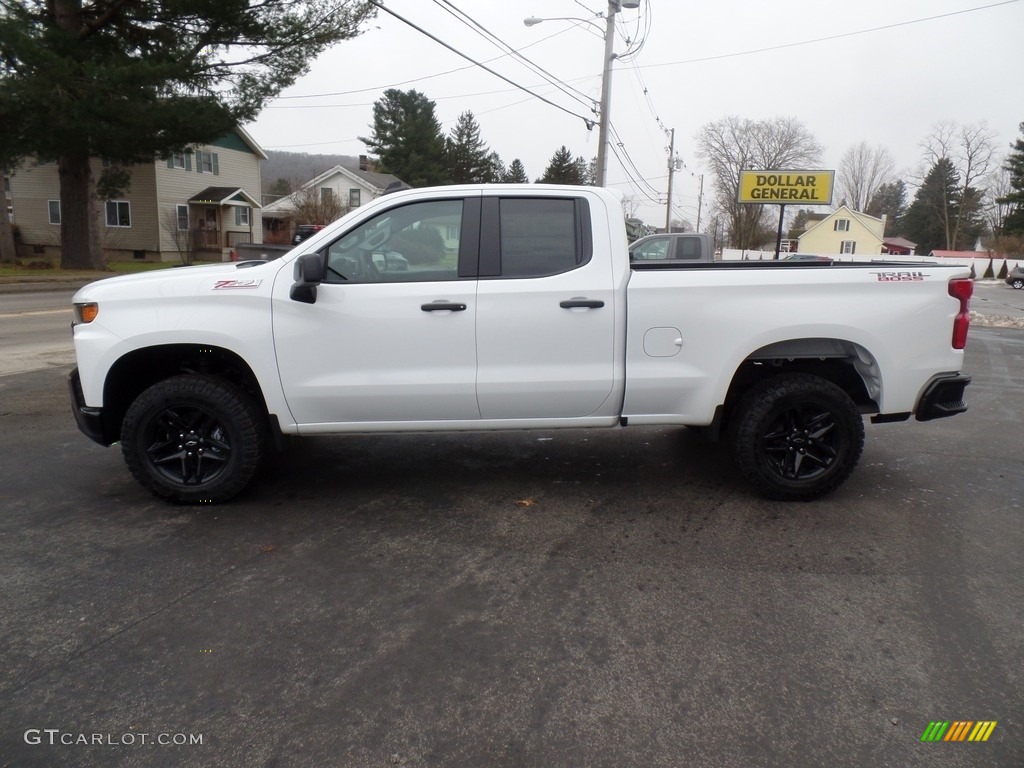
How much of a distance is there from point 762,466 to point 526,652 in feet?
7.84

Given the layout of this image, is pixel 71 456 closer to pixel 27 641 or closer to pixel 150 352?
pixel 150 352

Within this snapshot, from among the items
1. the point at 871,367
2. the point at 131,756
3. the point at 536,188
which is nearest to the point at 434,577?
the point at 131,756

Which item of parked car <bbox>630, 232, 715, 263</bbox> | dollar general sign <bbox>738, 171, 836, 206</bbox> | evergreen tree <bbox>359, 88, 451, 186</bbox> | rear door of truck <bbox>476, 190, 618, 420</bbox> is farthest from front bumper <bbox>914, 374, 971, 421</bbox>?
evergreen tree <bbox>359, 88, 451, 186</bbox>

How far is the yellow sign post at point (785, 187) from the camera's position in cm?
2044

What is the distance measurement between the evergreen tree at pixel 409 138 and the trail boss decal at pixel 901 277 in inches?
2525

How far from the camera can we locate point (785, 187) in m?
20.2

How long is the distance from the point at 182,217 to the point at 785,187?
32.2 m

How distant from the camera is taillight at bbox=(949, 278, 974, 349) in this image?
4.76m

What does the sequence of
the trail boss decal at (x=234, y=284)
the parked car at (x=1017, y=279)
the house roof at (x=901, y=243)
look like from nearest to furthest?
the trail boss decal at (x=234, y=284)
the parked car at (x=1017, y=279)
the house roof at (x=901, y=243)

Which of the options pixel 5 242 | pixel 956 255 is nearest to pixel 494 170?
pixel 956 255

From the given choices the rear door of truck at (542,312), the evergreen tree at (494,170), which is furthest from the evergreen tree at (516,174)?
the rear door of truck at (542,312)

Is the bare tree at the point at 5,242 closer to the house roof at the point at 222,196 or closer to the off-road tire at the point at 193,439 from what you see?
the house roof at the point at 222,196

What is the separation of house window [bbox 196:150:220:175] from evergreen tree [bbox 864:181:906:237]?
92472mm

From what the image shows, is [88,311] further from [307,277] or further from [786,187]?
[786,187]
